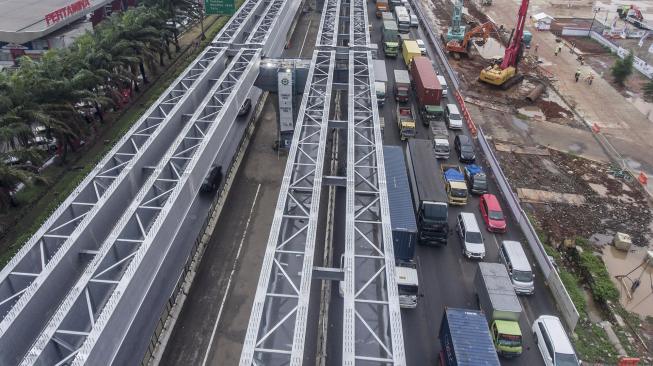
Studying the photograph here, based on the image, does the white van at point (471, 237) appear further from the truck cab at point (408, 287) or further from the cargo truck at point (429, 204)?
the truck cab at point (408, 287)

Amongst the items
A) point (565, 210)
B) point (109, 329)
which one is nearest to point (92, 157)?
point (109, 329)

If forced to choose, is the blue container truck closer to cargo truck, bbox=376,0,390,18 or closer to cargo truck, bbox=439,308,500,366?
cargo truck, bbox=439,308,500,366

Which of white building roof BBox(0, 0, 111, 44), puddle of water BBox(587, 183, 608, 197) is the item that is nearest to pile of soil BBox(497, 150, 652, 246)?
puddle of water BBox(587, 183, 608, 197)

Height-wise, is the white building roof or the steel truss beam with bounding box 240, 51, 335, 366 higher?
the white building roof

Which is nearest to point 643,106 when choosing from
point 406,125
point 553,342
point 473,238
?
point 406,125

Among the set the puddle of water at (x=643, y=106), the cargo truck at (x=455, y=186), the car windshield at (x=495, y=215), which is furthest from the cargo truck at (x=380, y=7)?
the car windshield at (x=495, y=215)

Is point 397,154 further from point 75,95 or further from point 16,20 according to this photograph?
point 16,20
